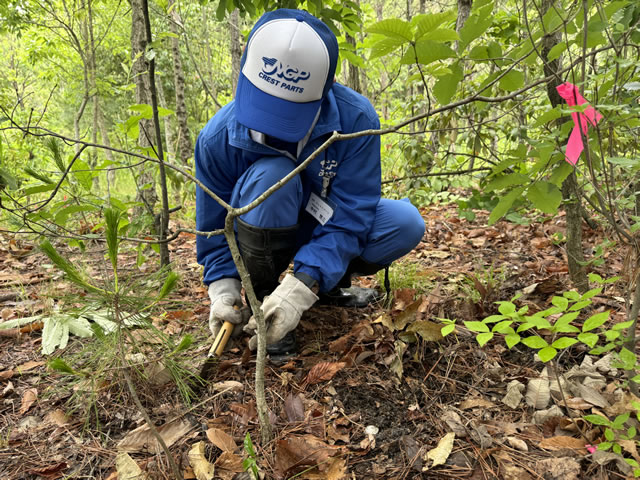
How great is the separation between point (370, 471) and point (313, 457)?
16 centimetres

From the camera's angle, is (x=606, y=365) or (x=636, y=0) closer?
(x=636, y=0)

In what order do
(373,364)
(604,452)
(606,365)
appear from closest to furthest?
(604,452), (606,365), (373,364)

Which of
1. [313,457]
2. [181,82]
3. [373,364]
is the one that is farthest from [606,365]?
[181,82]

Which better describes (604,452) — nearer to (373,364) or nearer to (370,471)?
(370,471)

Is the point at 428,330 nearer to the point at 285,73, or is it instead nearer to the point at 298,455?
the point at 298,455

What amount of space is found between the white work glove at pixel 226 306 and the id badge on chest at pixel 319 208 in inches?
18.5

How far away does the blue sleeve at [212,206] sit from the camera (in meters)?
1.80

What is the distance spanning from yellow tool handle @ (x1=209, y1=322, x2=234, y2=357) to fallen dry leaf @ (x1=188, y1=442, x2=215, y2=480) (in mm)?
393

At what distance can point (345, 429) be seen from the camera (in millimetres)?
1207

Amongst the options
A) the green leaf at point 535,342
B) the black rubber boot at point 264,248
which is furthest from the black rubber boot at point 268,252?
the green leaf at point 535,342

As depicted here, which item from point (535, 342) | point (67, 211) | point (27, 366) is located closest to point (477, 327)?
point (535, 342)

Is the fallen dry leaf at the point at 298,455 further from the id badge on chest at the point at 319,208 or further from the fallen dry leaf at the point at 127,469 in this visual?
the id badge on chest at the point at 319,208

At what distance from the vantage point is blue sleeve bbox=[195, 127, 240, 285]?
5.91ft

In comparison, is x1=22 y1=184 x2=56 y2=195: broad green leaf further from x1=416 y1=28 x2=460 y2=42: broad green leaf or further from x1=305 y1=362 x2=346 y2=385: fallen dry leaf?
x1=416 y1=28 x2=460 y2=42: broad green leaf
